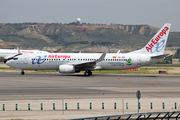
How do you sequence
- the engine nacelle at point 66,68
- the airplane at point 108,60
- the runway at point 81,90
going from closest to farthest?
1. the runway at point 81,90
2. the engine nacelle at point 66,68
3. the airplane at point 108,60

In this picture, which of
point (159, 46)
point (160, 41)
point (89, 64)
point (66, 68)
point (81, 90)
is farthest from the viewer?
point (160, 41)

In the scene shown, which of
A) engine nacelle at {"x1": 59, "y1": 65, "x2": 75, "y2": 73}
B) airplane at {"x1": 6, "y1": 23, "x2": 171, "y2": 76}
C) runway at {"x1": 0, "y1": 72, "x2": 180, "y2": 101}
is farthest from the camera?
airplane at {"x1": 6, "y1": 23, "x2": 171, "y2": 76}

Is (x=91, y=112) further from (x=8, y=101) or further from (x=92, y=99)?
(x=8, y=101)

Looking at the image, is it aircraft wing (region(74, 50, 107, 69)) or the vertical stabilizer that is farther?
the vertical stabilizer

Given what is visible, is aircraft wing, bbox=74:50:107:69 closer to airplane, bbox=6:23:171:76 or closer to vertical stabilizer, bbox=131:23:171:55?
airplane, bbox=6:23:171:76

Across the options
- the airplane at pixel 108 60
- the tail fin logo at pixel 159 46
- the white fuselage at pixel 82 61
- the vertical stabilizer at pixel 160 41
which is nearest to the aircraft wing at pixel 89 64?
the airplane at pixel 108 60

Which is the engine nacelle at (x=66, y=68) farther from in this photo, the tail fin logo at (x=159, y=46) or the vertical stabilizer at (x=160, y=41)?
the tail fin logo at (x=159, y=46)

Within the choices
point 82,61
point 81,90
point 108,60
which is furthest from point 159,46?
point 81,90

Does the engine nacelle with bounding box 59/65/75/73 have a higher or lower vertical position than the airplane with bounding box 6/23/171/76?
lower

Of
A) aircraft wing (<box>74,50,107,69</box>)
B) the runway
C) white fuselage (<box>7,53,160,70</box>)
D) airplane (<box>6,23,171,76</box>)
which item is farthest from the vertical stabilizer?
the runway

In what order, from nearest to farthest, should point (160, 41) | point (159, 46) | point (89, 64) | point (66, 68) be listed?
1. point (66, 68)
2. point (89, 64)
3. point (159, 46)
4. point (160, 41)

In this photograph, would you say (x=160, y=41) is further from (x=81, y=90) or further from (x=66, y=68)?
(x=81, y=90)

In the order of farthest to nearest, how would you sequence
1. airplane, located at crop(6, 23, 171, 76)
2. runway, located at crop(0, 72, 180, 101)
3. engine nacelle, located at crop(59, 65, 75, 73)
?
1. airplane, located at crop(6, 23, 171, 76)
2. engine nacelle, located at crop(59, 65, 75, 73)
3. runway, located at crop(0, 72, 180, 101)

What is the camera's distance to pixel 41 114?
19.7 metres
